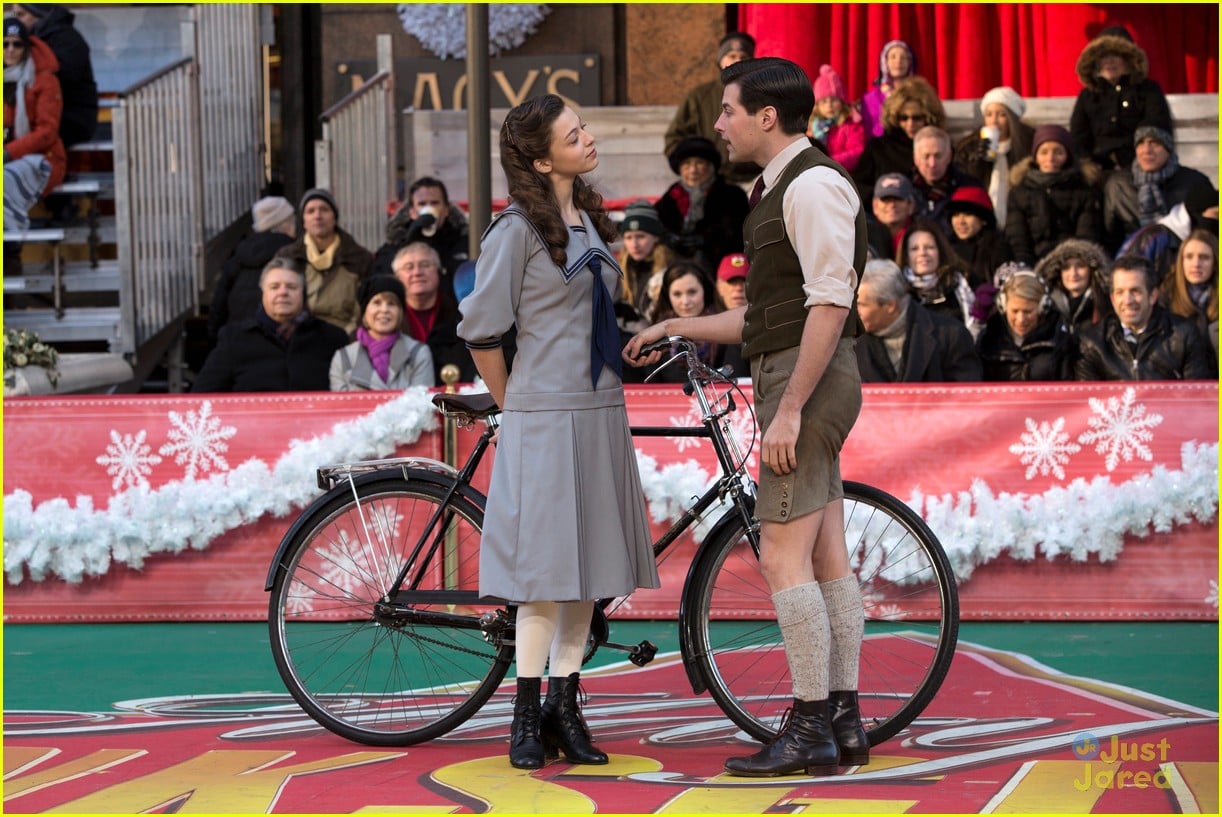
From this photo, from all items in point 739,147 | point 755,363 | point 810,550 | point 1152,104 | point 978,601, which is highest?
point 1152,104

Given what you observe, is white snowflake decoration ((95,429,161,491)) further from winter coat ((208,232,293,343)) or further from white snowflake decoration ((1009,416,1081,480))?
white snowflake decoration ((1009,416,1081,480))

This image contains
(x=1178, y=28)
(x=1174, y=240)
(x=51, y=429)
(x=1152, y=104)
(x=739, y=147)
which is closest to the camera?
(x=739, y=147)

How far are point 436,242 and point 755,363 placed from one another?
5.62 m

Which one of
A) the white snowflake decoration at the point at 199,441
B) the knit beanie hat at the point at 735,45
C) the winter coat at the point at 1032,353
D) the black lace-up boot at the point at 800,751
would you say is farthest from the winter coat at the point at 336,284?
the black lace-up boot at the point at 800,751

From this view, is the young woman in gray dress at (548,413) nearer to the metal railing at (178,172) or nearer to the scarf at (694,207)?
the scarf at (694,207)

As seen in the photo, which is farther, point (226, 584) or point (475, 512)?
point (226, 584)

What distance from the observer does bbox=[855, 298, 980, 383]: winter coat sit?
735 cm

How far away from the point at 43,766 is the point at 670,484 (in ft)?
10.0

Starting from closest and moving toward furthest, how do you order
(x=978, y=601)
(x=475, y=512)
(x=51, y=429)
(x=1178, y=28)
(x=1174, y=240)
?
(x=475, y=512) < (x=978, y=601) < (x=51, y=429) < (x=1174, y=240) < (x=1178, y=28)

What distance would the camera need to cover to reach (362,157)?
1232cm

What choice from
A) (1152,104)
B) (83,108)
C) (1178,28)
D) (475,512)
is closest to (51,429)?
(475,512)

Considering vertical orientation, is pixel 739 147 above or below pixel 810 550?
above

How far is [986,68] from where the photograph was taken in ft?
44.7

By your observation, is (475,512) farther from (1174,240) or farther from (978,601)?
(1174,240)
